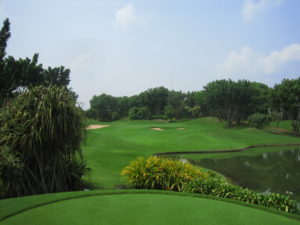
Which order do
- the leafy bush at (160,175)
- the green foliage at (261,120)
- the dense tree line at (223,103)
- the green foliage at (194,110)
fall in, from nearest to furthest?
the leafy bush at (160,175), the dense tree line at (223,103), the green foliage at (261,120), the green foliage at (194,110)

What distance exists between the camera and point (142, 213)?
531cm

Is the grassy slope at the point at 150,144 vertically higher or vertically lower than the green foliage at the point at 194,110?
lower

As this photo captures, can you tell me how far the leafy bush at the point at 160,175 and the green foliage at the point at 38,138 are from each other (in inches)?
105

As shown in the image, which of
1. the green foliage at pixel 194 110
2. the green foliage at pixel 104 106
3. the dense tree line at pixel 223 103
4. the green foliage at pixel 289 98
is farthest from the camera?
the green foliage at pixel 104 106

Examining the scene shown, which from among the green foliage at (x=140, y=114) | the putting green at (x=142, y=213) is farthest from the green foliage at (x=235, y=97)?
the putting green at (x=142, y=213)

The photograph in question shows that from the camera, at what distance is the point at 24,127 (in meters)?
8.63

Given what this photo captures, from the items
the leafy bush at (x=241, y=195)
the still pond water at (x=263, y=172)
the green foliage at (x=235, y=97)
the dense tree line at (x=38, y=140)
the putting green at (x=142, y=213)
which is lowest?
the still pond water at (x=263, y=172)

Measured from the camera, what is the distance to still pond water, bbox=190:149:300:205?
13008 mm

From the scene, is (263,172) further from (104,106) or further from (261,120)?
(104,106)

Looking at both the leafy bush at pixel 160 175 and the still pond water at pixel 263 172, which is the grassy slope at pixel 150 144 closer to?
the leafy bush at pixel 160 175

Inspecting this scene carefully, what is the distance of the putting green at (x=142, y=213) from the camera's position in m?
4.92

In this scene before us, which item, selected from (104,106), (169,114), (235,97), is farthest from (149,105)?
(235,97)

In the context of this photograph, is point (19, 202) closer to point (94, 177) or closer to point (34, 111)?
point (34, 111)

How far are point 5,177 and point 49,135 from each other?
73.6 inches
